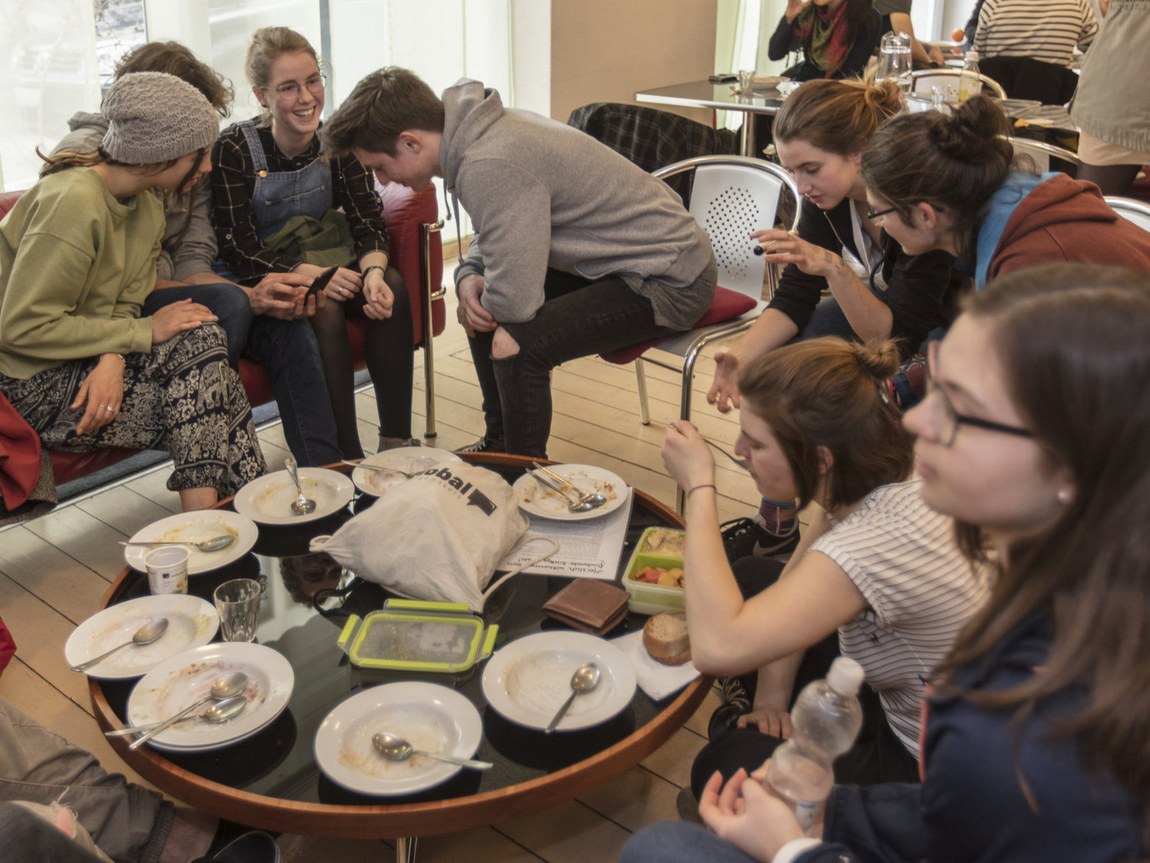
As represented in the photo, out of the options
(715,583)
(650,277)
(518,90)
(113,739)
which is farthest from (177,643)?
(518,90)

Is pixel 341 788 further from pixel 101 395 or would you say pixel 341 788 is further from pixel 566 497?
pixel 101 395

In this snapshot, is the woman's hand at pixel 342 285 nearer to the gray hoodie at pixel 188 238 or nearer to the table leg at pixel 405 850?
the gray hoodie at pixel 188 238

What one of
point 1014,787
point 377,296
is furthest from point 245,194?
point 1014,787

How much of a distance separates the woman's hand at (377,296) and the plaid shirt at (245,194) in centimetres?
14

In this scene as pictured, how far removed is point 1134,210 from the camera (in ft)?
7.24

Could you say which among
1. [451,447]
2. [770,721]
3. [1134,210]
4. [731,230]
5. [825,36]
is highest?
[825,36]

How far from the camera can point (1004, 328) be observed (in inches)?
33.5

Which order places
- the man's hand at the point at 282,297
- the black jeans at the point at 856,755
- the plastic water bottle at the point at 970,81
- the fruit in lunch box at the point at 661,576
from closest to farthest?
the black jeans at the point at 856,755 → the fruit in lunch box at the point at 661,576 → the man's hand at the point at 282,297 → the plastic water bottle at the point at 970,81

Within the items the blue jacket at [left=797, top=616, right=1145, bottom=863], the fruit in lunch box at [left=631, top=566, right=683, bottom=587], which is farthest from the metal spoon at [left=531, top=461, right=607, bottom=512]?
the blue jacket at [left=797, top=616, right=1145, bottom=863]

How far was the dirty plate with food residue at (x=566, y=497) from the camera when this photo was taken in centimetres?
189

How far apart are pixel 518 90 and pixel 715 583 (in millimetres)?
3952

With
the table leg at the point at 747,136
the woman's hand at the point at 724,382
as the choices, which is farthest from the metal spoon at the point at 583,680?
the table leg at the point at 747,136

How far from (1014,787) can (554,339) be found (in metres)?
1.81

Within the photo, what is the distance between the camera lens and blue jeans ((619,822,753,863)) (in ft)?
3.76
